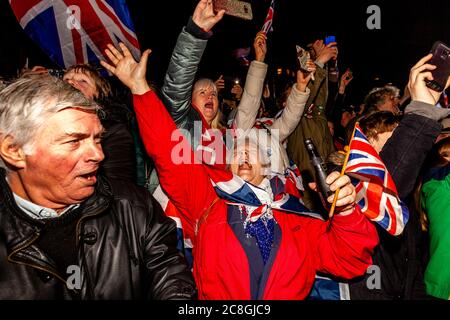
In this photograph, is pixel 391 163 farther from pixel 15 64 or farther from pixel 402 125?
pixel 15 64

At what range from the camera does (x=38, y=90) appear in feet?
6.34

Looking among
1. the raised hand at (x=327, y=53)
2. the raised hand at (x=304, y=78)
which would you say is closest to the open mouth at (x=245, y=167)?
the raised hand at (x=304, y=78)

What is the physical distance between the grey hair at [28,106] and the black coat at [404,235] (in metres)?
1.82

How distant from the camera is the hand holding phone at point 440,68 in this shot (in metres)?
2.55

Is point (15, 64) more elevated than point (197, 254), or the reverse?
point (15, 64)

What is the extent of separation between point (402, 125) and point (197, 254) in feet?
4.79

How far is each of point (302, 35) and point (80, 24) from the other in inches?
550

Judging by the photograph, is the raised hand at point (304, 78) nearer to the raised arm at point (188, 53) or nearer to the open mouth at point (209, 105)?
the open mouth at point (209, 105)

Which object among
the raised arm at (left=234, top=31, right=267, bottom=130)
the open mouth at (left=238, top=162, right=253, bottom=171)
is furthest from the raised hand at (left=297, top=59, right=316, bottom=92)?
the open mouth at (left=238, top=162, right=253, bottom=171)

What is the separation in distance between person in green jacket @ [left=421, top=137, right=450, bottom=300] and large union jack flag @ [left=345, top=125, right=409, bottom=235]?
0.99 metres

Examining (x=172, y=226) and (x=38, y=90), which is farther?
(x=172, y=226)

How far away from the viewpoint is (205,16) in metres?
3.25
